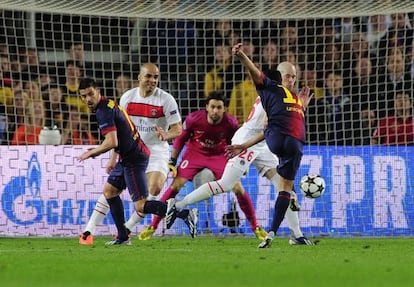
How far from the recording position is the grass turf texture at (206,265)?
22.1 feet

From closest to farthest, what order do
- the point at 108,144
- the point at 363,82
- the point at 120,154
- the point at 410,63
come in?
the point at 108,144 → the point at 120,154 → the point at 363,82 → the point at 410,63

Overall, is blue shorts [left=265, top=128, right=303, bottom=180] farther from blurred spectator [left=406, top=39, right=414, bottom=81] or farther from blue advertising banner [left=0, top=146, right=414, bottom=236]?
blurred spectator [left=406, top=39, right=414, bottom=81]

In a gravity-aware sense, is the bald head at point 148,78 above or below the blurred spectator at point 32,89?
below

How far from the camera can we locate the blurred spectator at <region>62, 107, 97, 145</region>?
15805 millimetres

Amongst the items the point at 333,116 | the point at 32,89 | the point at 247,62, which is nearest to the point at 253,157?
the point at 247,62

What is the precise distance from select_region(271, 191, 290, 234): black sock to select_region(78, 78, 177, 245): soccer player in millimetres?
1260

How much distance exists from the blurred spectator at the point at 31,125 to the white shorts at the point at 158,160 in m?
2.78

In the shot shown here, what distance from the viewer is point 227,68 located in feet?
55.5

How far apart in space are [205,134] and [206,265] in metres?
5.87

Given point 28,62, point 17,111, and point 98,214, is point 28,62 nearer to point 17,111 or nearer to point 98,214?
point 17,111

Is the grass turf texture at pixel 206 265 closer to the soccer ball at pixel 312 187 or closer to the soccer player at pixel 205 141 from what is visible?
the soccer ball at pixel 312 187

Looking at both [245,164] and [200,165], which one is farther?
[200,165]

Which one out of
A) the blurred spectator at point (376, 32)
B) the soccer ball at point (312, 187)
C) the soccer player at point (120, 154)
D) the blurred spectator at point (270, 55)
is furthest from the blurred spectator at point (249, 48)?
the soccer player at point (120, 154)

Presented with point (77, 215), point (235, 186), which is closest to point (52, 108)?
point (77, 215)
